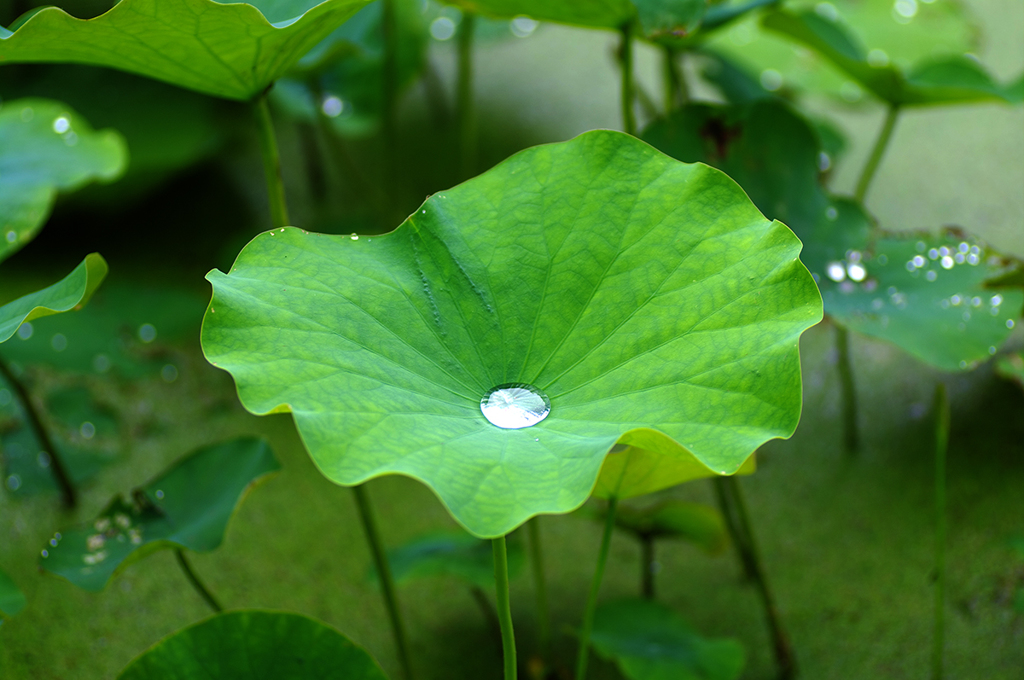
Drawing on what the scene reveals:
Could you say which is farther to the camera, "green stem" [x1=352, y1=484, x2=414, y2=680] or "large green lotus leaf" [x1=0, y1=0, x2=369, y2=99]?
"green stem" [x1=352, y1=484, x2=414, y2=680]

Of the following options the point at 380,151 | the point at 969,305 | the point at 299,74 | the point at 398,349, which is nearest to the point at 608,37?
the point at 380,151

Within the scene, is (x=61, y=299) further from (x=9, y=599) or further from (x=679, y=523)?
(x=679, y=523)

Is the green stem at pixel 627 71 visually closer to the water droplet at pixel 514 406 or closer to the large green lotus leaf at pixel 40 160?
the water droplet at pixel 514 406

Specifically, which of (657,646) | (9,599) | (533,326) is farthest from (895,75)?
(9,599)

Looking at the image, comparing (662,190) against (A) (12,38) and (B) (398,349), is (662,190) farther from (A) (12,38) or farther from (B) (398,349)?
(A) (12,38)

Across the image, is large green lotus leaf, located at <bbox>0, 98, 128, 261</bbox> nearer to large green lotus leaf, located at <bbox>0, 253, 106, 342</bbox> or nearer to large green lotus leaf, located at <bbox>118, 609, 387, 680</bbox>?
large green lotus leaf, located at <bbox>0, 253, 106, 342</bbox>

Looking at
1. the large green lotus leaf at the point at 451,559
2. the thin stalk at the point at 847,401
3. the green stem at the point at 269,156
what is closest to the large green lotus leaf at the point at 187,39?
the green stem at the point at 269,156

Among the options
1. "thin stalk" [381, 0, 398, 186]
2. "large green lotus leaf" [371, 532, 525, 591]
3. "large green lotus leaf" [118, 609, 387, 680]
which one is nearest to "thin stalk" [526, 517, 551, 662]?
"large green lotus leaf" [371, 532, 525, 591]
